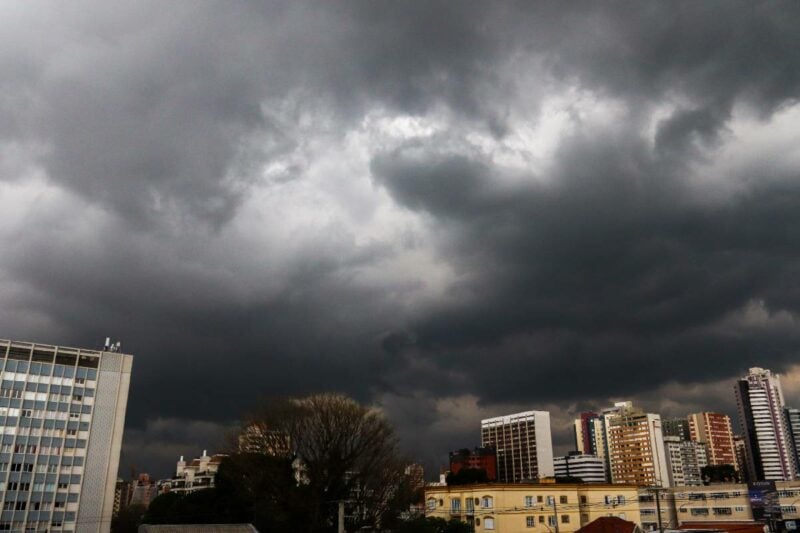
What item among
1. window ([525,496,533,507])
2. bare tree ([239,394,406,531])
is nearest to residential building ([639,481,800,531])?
window ([525,496,533,507])

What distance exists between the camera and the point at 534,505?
76.0 meters

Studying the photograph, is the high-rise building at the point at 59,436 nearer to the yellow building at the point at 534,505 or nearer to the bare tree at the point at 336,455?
the bare tree at the point at 336,455

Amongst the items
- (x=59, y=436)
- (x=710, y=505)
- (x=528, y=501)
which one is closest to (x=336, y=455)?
(x=528, y=501)

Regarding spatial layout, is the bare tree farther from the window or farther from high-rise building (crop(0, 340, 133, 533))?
high-rise building (crop(0, 340, 133, 533))

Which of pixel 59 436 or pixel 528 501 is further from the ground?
pixel 59 436

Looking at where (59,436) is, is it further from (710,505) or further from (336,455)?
(710,505)

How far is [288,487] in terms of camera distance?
193 feet

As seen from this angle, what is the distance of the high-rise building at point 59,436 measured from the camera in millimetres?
84562

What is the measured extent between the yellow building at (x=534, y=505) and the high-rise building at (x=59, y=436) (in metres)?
51.1

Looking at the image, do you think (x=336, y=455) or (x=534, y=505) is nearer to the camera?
(x=336, y=455)

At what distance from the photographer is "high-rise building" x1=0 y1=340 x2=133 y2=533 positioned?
8456cm

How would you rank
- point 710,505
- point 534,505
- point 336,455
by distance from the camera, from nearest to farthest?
point 336,455
point 534,505
point 710,505

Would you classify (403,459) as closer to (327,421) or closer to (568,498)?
(327,421)

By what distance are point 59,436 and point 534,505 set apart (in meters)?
70.5
